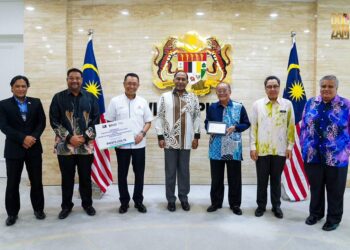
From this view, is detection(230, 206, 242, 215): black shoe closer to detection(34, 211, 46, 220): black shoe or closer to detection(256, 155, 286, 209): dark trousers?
detection(256, 155, 286, 209): dark trousers

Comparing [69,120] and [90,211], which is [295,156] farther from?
[69,120]

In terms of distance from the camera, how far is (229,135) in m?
3.43

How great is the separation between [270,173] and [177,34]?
2543 millimetres

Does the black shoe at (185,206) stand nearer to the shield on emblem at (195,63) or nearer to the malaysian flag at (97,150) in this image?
the malaysian flag at (97,150)

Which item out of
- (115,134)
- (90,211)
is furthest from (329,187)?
(90,211)

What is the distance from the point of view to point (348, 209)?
374 centimetres

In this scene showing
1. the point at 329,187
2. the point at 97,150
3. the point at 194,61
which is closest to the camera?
the point at 329,187

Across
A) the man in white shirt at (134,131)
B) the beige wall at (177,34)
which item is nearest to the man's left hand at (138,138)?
the man in white shirt at (134,131)

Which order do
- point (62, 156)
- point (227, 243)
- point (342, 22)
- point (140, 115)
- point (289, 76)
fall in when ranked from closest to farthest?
point (227, 243)
point (62, 156)
point (140, 115)
point (289, 76)
point (342, 22)

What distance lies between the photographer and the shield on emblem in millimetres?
4797

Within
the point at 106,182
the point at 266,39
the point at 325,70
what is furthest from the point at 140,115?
the point at 325,70

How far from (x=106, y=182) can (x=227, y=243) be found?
1.98 m

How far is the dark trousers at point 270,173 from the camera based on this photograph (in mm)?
3424

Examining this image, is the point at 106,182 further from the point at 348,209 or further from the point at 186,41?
the point at 348,209
